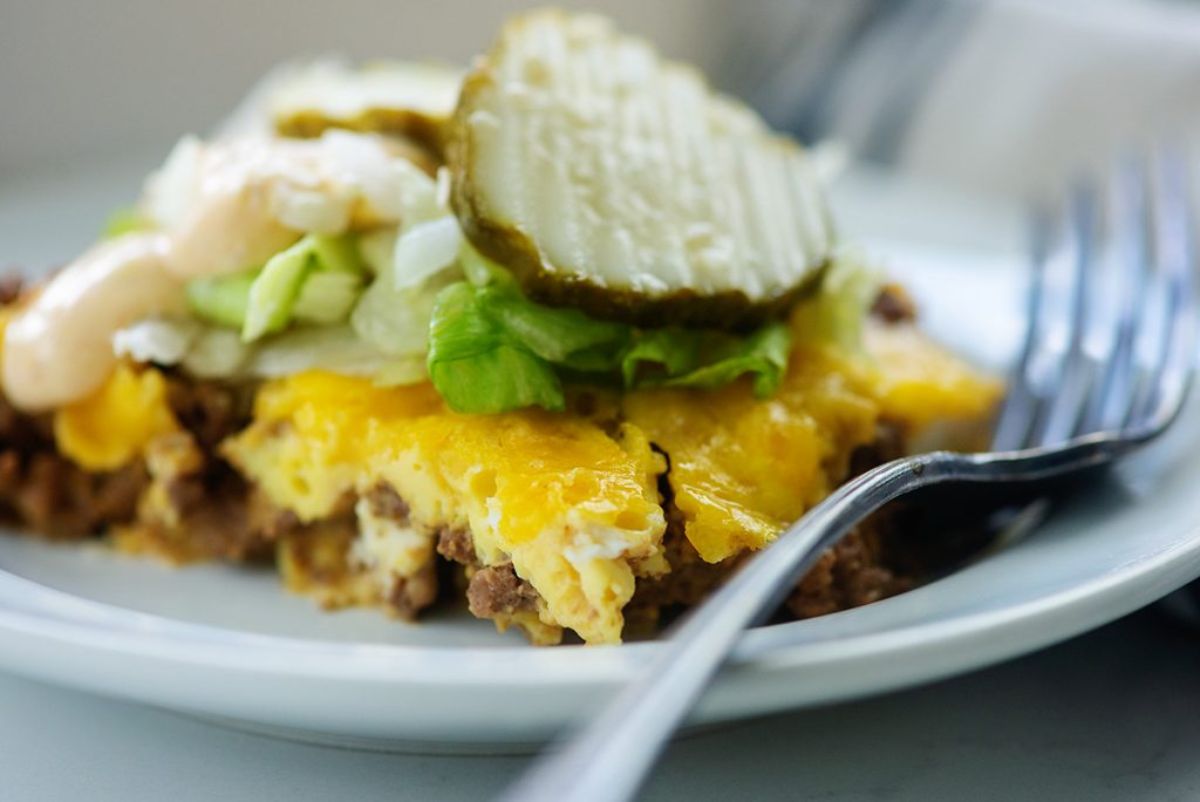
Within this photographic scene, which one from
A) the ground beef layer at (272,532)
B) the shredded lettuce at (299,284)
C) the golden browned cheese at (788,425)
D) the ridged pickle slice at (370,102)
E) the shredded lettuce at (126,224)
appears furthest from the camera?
the shredded lettuce at (126,224)

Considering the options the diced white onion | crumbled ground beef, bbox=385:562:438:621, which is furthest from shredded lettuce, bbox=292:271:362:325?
crumbled ground beef, bbox=385:562:438:621

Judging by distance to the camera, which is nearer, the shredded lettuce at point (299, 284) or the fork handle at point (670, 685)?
the fork handle at point (670, 685)

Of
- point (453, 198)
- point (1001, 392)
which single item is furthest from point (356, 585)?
point (1001, 392)

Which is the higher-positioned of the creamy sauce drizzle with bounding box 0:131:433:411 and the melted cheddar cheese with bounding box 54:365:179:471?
the creamy sauce drizzle with bounding box 0:131:433:411

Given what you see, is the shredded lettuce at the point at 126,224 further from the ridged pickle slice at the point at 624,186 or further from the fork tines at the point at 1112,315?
the fork tines at the point at 1112,315

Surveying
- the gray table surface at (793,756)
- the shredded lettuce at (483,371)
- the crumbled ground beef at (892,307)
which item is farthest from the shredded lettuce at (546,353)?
the crumbled ground beef at (892,307)

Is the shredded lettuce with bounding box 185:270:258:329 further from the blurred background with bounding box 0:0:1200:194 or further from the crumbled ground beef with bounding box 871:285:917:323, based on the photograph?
the blurred background with bounding box 0:0:1200:194
